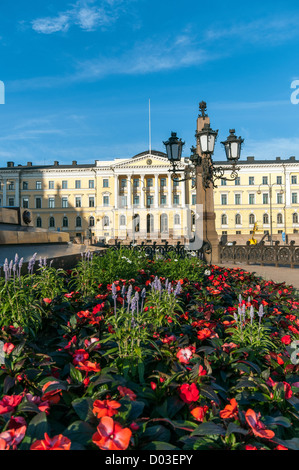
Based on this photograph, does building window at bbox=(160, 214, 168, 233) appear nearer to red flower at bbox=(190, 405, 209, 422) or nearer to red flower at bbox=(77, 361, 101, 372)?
red flower at bbox=(77, 361, 101, 372)

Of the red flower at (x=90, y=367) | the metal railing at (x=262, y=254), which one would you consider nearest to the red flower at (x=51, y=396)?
the red flower at (x=90, y=367)

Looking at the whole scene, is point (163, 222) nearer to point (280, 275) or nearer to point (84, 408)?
point (280, 275)

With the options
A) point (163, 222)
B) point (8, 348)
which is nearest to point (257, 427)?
point (8, 348)

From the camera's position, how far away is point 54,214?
213 feet

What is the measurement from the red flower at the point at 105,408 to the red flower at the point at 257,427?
21.7 inches

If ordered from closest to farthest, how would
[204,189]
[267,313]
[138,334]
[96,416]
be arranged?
Result: [96,416]
[138,334]
[267,313]
[204,189]

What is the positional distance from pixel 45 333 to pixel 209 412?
5.51 ft

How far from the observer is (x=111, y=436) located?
48.8 inches

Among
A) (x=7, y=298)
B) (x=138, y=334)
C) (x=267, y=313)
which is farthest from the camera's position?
(x=267, y=313)

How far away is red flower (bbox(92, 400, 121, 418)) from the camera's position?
138 cm

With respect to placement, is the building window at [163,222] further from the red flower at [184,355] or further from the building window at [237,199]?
the red flower at [184,355]

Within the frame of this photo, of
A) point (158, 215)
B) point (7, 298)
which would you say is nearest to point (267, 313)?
point (7, 298)

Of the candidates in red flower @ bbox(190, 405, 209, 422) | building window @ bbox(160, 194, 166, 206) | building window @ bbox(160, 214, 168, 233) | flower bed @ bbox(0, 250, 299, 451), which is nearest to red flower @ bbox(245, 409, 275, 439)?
flower bed @ bbox(0, 250, 299, 451)
